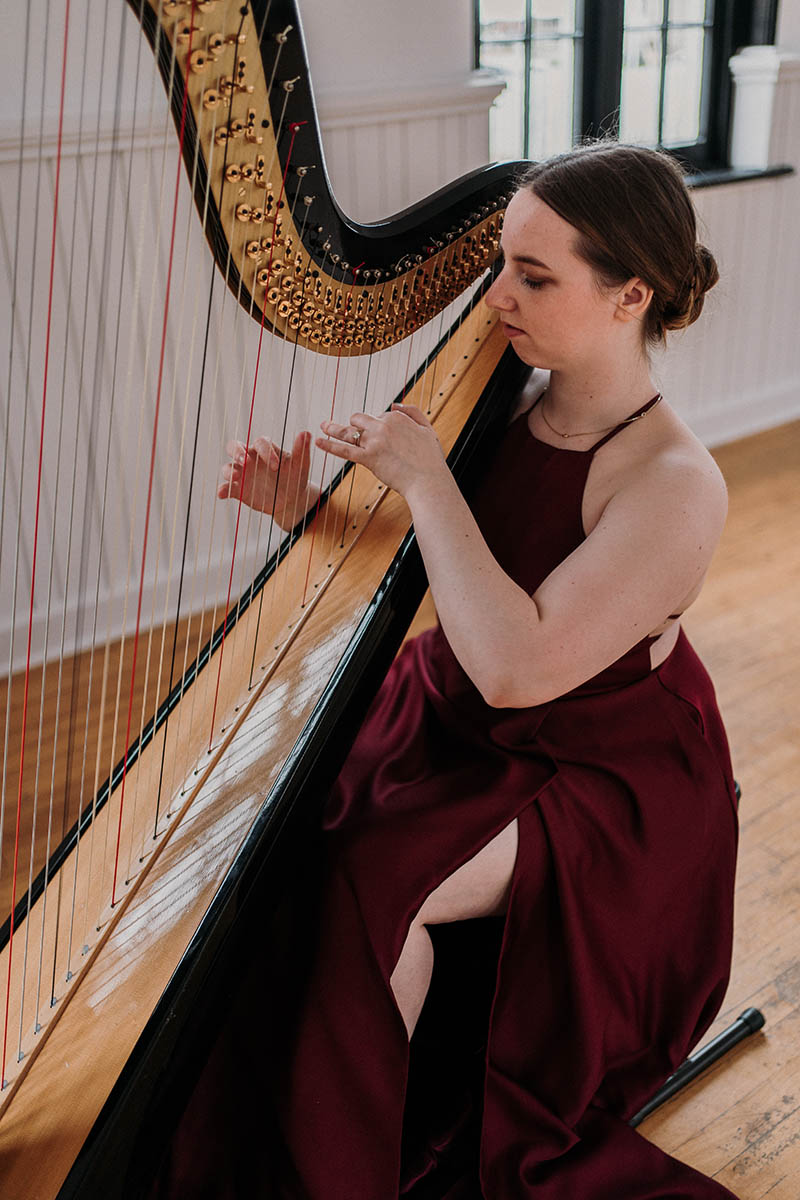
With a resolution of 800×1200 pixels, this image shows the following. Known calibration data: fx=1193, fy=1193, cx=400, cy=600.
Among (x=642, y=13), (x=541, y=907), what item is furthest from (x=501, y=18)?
(x=541, y=907)

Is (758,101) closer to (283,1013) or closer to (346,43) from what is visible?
(346,43)

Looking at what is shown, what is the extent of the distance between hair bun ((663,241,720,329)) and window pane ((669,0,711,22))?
9.57ft

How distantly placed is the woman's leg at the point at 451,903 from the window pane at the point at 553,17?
299 centimetres

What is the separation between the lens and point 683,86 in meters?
4.04

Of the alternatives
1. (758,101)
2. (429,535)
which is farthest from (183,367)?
(758,101)

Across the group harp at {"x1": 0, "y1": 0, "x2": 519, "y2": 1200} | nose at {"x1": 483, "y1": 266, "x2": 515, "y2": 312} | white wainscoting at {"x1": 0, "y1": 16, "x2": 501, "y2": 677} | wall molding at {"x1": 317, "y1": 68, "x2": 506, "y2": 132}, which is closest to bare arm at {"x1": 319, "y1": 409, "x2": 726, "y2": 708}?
harp at {"x1": 0, "y1": 0, "x2": 519, "y2": 1200}

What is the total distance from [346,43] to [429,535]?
1.97 metres

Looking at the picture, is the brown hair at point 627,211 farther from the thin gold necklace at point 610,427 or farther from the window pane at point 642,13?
the window pane at point 642,13

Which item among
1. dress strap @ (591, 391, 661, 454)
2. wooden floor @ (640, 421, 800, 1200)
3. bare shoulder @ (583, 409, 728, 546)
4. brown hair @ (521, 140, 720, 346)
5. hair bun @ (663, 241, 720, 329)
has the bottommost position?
wooden floor @ (640, 421, 800, 1200)

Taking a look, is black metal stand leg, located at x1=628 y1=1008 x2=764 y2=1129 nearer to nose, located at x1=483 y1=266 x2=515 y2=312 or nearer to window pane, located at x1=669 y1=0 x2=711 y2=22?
nose, located at x1=483 y1=266 x2=515 y2=312

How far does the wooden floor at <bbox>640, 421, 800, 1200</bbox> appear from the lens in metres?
1.57

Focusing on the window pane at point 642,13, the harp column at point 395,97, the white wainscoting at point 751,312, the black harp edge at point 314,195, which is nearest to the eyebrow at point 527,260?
the black harp edge at point 314,195

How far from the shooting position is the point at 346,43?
2842 mm

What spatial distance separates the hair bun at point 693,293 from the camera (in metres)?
1.37
